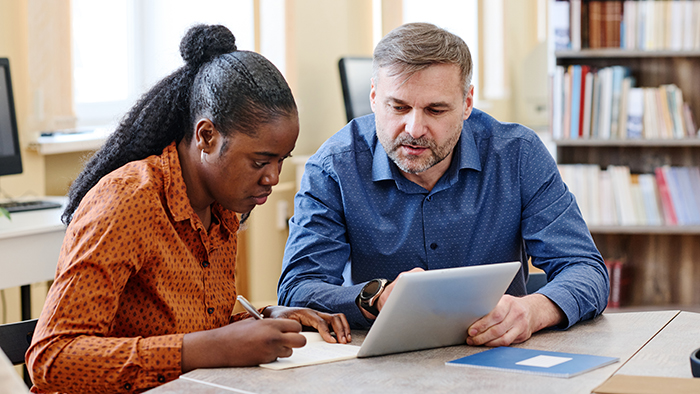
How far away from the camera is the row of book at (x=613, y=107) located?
11.0ft

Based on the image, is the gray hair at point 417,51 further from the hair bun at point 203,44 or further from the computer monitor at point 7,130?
the computer monitor at point 7,130

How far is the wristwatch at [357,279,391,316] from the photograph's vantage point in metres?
1.35

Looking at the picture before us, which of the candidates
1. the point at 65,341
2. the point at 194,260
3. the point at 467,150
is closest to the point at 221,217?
the point at 194,260

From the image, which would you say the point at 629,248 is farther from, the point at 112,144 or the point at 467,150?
the point at 112,144

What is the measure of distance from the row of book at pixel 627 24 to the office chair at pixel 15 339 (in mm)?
2731

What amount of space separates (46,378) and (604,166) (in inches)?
119

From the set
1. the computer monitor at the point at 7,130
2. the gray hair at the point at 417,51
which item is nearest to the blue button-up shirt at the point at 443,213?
the gray hair at the point at 417,51

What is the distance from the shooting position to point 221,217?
140 cm

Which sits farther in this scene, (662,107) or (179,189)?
(662,107)

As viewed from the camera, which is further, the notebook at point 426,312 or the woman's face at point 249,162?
the woman's face at point 249,162

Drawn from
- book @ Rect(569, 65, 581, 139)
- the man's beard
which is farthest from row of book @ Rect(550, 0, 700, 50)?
the man's beard

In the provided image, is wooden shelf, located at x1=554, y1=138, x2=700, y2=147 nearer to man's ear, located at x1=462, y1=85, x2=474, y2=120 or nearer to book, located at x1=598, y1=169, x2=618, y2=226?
book, located at x1=598, y1=169, x2=618, y2=226

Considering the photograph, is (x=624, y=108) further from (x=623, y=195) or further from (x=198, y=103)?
(x=198, y=103)

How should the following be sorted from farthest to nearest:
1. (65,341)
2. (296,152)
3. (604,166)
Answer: (296,152), (604,166), (65,341)
